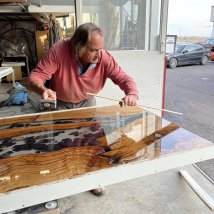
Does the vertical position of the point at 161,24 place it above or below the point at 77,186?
above

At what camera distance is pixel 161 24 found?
2.69 meters

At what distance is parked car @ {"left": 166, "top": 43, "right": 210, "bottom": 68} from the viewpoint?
423 inches

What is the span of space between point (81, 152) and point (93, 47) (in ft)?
2.26

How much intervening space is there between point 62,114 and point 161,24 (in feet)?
5.37

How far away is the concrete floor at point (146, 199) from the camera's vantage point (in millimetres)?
1913

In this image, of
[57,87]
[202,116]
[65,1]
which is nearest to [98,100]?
[57,87]

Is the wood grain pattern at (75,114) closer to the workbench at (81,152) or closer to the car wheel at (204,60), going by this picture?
the workbench at (81,152)

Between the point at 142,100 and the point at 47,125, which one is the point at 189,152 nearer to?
the point at 47,125

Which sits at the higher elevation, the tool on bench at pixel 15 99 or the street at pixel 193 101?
the tool on bench at pixel 15 99

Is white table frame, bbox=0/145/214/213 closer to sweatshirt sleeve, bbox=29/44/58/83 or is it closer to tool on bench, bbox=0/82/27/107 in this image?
sweatshirt sleeve, bbox=29/44/58/83

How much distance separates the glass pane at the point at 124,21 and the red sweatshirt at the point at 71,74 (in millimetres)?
931

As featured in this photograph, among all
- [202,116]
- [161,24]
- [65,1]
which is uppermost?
[65,1]

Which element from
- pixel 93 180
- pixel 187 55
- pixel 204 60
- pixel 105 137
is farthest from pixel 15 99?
pixel 204 60

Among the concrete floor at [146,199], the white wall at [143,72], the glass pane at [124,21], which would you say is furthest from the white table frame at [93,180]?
the glass pane at [124,21]
